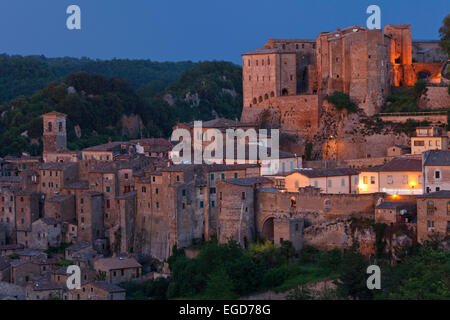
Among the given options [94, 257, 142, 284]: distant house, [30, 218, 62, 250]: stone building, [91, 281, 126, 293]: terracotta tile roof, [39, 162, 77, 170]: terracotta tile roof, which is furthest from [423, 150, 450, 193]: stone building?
[39, 162, 77, 170]: terracotta tile roof

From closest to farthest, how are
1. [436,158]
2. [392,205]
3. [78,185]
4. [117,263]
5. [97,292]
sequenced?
[392,205]
[97,292]
[436,158]
[117,263]
[78,185]

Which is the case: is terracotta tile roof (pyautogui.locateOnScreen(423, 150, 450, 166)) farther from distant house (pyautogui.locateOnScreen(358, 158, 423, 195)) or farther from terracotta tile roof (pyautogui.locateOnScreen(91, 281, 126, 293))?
terracotta tile roof (pyautogui.locateOnScreen(91, 281, 126, 293))

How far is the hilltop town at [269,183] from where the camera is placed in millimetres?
47000

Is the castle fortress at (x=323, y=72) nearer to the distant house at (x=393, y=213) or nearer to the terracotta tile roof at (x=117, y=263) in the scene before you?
the terracotta tile roof at (x=117, y=263)

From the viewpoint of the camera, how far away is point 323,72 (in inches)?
2441

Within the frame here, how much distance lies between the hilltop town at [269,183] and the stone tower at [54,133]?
9 cm

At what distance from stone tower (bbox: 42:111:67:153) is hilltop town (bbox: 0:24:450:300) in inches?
3.5

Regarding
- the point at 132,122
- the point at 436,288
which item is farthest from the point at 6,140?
the point at 436,288

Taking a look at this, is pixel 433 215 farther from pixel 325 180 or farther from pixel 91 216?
pixel 91 216

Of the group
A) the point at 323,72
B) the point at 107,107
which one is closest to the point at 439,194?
the point at 323,72

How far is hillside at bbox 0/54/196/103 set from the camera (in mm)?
111625

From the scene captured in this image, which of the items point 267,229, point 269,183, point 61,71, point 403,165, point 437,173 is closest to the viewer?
point 437,173

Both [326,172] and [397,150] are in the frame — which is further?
[397,150]

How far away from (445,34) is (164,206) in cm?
2230
